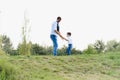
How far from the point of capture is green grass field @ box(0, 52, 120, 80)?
11.6m

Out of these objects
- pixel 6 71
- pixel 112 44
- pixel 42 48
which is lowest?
pixel 6 71

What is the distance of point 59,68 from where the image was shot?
517 inches

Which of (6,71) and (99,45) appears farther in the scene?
(99,45)

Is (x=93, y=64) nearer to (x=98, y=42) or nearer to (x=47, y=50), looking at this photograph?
(x=47, y=50)

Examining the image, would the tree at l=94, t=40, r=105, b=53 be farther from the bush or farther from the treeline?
the bush

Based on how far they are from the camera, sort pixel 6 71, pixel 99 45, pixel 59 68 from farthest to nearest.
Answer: pixel 99 45 < pixel 59 68 < pixel 6 71

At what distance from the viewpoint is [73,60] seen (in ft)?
48.3

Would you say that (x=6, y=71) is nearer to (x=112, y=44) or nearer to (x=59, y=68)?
(x=59, y=68)

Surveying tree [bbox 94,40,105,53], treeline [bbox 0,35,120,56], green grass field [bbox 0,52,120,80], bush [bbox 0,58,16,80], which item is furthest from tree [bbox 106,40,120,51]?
bush [bbox 0,58,16,80]

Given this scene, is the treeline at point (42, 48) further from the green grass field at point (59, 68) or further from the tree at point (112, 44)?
the green grass field at point (59, 68)

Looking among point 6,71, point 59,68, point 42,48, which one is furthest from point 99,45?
point 6,71

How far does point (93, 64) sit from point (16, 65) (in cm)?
330

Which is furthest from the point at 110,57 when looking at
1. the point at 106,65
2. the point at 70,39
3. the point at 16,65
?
the point at 16,65

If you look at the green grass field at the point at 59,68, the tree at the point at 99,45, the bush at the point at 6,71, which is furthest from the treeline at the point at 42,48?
the bush at the point at 6,71
